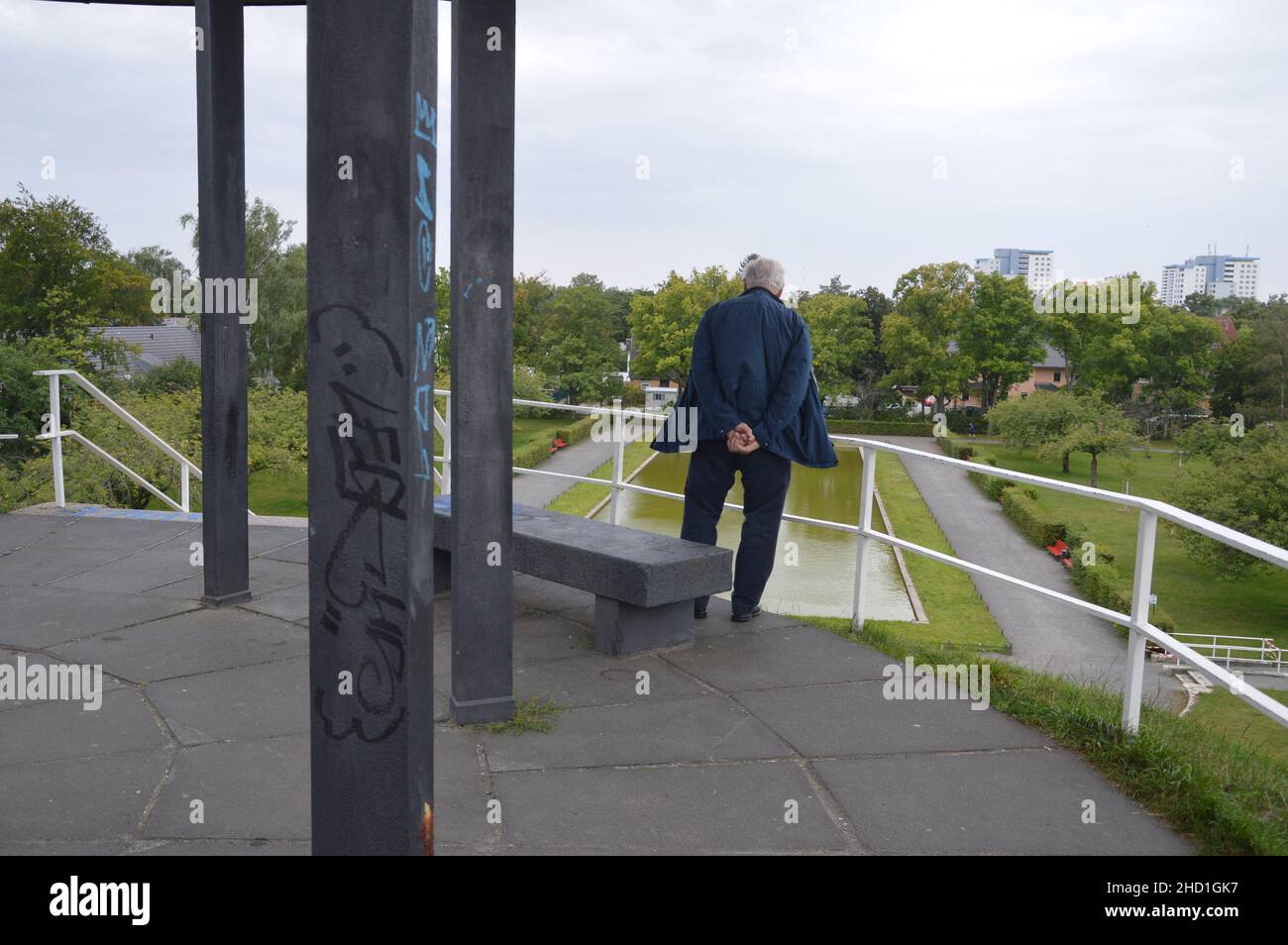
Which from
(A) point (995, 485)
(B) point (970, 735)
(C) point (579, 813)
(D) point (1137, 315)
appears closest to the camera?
(C) point (579, 813)

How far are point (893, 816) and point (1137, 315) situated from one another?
73.4 metres

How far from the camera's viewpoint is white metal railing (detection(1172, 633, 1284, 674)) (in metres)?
23.9

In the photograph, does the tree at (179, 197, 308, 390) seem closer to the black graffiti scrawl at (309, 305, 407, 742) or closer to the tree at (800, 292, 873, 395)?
the tree at (800, 292, 873, 395)

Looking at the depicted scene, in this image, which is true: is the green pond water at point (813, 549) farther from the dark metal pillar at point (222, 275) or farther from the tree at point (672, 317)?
the tree at point (672, 317)

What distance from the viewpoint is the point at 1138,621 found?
4016 millimetres

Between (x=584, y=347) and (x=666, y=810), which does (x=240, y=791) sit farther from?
(x=584, y=347)

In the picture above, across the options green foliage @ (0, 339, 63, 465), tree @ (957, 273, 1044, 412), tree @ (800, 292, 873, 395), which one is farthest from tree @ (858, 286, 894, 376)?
green foliage @ (0, 339, 63, 465)

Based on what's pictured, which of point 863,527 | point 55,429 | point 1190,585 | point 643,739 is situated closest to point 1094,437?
point 1190,585

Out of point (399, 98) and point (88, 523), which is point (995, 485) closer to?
point (88, 523)

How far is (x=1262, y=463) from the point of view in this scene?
3725cm

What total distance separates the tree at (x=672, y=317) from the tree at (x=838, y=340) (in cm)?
667

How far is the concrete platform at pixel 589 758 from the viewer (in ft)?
10.9

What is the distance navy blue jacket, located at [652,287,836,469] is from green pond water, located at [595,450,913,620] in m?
7.87
